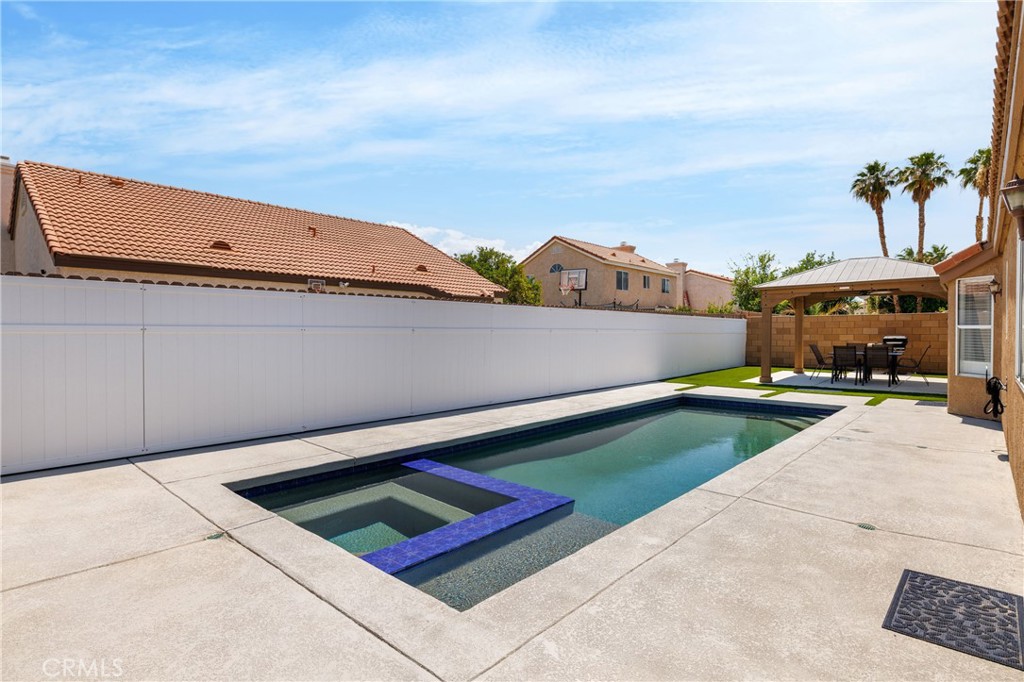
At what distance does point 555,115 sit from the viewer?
39.2ft

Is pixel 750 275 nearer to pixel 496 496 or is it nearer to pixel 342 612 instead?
pixel 496 496

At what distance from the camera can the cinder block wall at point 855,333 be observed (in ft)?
53.6

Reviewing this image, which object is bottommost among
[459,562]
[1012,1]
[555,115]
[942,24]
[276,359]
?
[459,562]

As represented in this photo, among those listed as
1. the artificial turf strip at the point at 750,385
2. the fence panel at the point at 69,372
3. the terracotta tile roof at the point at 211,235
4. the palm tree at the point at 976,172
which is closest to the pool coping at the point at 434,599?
the fence panel at the point at 69,372

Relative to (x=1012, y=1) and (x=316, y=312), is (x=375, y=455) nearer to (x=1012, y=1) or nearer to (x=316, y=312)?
(x=316, y=312)

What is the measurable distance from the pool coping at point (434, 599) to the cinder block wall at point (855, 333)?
49.0 ft

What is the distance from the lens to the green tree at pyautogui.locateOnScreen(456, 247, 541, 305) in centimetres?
3334

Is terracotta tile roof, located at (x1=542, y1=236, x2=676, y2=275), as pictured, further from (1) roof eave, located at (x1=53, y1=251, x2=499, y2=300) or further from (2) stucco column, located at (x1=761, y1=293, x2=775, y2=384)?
(2) stucco column, located at (x1=761, y1=293, x2=775, y2=384)

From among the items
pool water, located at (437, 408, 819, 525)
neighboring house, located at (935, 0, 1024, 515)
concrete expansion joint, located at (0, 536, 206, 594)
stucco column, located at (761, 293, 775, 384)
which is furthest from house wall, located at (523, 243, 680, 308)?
concrete expansion joint, located at (0, 536, 206, 594)

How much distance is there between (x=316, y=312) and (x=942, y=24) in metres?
8.73

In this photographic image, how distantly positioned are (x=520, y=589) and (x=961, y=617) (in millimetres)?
2298

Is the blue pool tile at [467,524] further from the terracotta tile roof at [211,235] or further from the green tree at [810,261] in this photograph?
the green tree at [810,261]

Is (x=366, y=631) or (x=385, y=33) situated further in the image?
(x=385, y=33)

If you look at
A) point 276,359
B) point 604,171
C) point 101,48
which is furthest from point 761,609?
point 604,171
